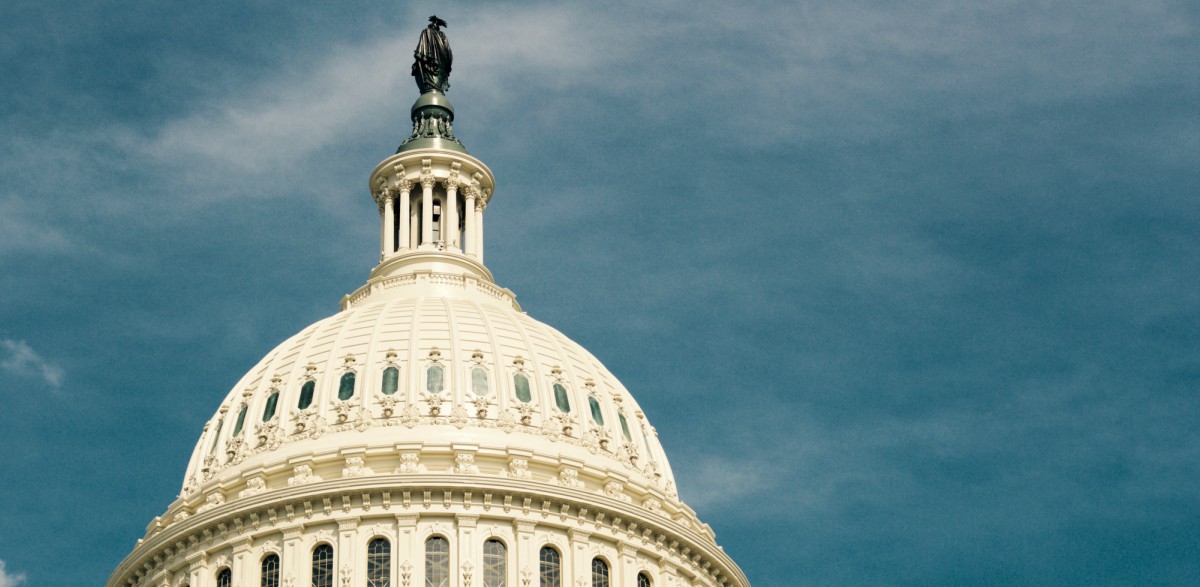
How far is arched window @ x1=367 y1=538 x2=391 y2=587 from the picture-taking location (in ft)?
317

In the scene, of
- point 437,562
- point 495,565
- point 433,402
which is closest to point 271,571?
point 437,562

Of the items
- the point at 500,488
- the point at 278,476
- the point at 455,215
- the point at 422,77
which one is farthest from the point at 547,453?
the point at 422,77

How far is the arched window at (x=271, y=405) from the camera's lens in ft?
346

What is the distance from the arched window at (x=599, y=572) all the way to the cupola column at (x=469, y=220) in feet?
79.0

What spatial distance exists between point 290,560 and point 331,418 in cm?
803

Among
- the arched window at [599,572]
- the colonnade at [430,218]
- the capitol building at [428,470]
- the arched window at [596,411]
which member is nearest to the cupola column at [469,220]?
the colonnade at [430,218]

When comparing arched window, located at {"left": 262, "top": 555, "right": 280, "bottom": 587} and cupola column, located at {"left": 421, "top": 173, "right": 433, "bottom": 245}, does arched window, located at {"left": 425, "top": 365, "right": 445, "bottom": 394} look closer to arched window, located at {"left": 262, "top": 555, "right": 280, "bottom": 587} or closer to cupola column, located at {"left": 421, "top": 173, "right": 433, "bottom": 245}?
arched window, located at {"left": 262, "top": 555, "right": 280, "bottom": 587}

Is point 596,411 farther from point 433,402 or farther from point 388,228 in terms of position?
point 388,228

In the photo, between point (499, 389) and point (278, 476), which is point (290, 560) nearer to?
point (278, 476)

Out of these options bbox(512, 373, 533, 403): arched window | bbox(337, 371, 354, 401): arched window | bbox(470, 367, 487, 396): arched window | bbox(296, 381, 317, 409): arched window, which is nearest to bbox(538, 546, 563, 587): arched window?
bbox(512, 373, 533, 403): arched window

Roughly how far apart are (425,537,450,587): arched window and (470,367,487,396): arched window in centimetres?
Answer: 874

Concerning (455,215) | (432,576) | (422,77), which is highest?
(422,77)

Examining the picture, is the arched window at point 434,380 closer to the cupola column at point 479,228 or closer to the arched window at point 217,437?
the arched window at point 217,437

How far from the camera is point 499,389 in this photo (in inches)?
4126
